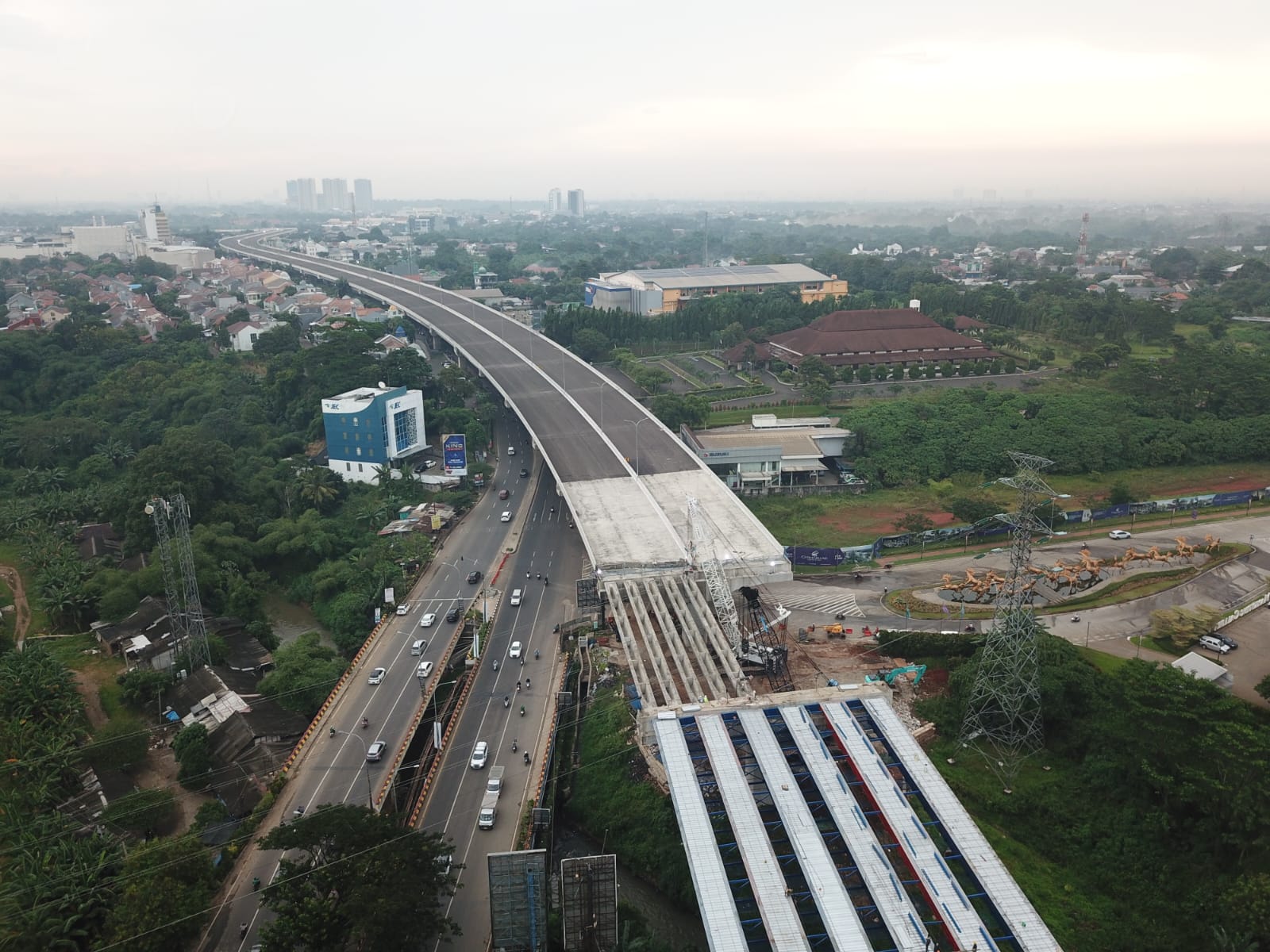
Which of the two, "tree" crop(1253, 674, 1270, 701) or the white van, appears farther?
the white van

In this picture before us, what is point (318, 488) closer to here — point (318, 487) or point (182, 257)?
point (318, 487)

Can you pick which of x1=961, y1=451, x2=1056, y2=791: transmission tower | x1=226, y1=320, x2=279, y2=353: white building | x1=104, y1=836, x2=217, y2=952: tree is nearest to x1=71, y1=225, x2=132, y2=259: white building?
x1=226, y1=320, x2=279, y2=353: white building

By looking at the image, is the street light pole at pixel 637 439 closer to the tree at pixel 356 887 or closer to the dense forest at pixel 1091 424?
the dense forest at pixel 1091 424

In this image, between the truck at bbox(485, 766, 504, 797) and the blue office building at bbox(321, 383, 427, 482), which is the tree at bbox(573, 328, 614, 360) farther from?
the truck at bbox(485, 766, 504, 797)

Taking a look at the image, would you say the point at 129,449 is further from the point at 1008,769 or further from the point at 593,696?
the point at 1008,769

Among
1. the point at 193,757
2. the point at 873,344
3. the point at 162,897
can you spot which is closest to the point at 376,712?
the point at 193,757

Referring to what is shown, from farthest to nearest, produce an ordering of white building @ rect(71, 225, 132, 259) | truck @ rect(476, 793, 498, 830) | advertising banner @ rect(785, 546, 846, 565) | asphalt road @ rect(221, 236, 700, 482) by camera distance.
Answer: white building @ rect(71, 225, 132, 259)
asphalt road @ rect(221, 236, 700, 482)
advertising banner @ rect(785, 546, 846, 565)
truck @ rect(476, 793, 498, 830)
